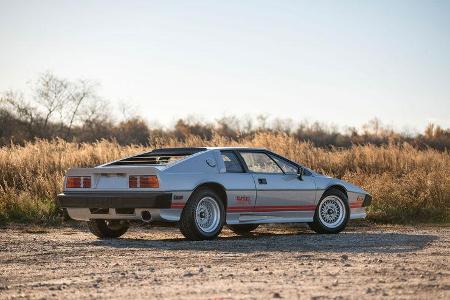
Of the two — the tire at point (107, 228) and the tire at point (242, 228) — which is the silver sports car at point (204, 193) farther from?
the tire at point (242, 228)

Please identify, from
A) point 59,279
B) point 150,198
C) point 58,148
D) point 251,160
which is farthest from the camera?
point 58,148

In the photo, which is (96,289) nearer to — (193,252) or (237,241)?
(193,252)

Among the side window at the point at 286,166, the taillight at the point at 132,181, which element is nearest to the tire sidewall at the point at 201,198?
the taillight at the point at 132,181

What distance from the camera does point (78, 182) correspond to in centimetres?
1405

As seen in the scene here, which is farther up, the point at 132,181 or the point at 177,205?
the point at 132,181

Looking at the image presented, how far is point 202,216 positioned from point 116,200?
1332mm

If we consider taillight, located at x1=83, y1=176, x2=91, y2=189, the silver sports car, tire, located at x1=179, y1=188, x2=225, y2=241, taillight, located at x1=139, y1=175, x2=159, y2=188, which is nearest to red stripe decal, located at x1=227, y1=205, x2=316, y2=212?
the silver sports car

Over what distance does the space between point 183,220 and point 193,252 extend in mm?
1662

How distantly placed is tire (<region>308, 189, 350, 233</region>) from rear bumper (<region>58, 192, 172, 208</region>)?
330 cm

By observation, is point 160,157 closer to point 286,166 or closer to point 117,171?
point 117,171

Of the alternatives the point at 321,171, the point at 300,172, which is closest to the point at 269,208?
the point at 300,172

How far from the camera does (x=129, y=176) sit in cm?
1349

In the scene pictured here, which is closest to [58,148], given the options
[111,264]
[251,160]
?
[251,160]

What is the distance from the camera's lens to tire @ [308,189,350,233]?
1548cm
